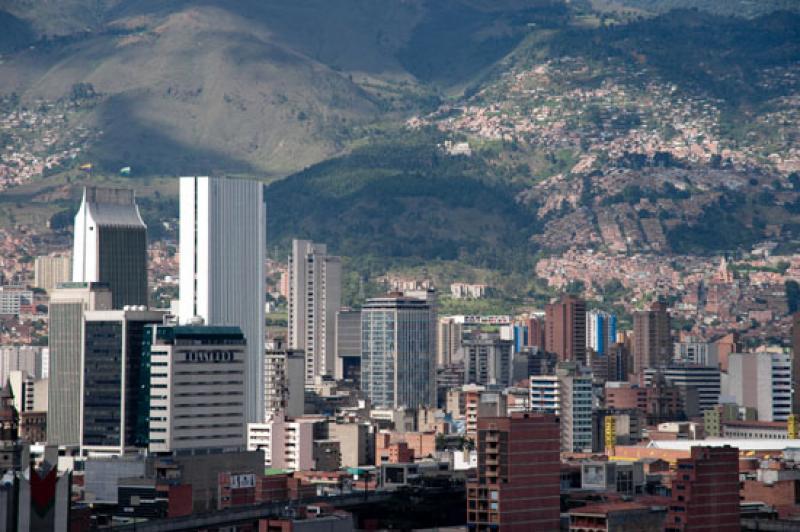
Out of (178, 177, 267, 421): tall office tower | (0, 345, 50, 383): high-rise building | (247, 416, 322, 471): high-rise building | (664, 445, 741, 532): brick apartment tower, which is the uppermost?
(178, 177, 267, 421): tall office tower

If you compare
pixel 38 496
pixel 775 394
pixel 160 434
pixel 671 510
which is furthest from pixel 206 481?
pixel 775 394

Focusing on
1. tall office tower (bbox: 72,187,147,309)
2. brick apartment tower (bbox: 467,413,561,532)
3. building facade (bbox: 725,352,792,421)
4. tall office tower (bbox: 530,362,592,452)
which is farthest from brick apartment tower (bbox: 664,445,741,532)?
building facade (bbox: 725,352,792,421)

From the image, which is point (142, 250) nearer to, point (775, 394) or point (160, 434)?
point (160, 434)

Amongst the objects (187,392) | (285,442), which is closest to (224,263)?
(285,442)

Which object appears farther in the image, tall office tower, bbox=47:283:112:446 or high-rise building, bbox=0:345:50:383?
high-rise building, bbox=0:345:50:383

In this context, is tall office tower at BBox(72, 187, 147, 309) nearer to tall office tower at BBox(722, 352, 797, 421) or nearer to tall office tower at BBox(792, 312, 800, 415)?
tall office tower at BBox(722, 352, 797, 421)

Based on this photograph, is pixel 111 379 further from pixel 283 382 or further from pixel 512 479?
pixel 512 479
